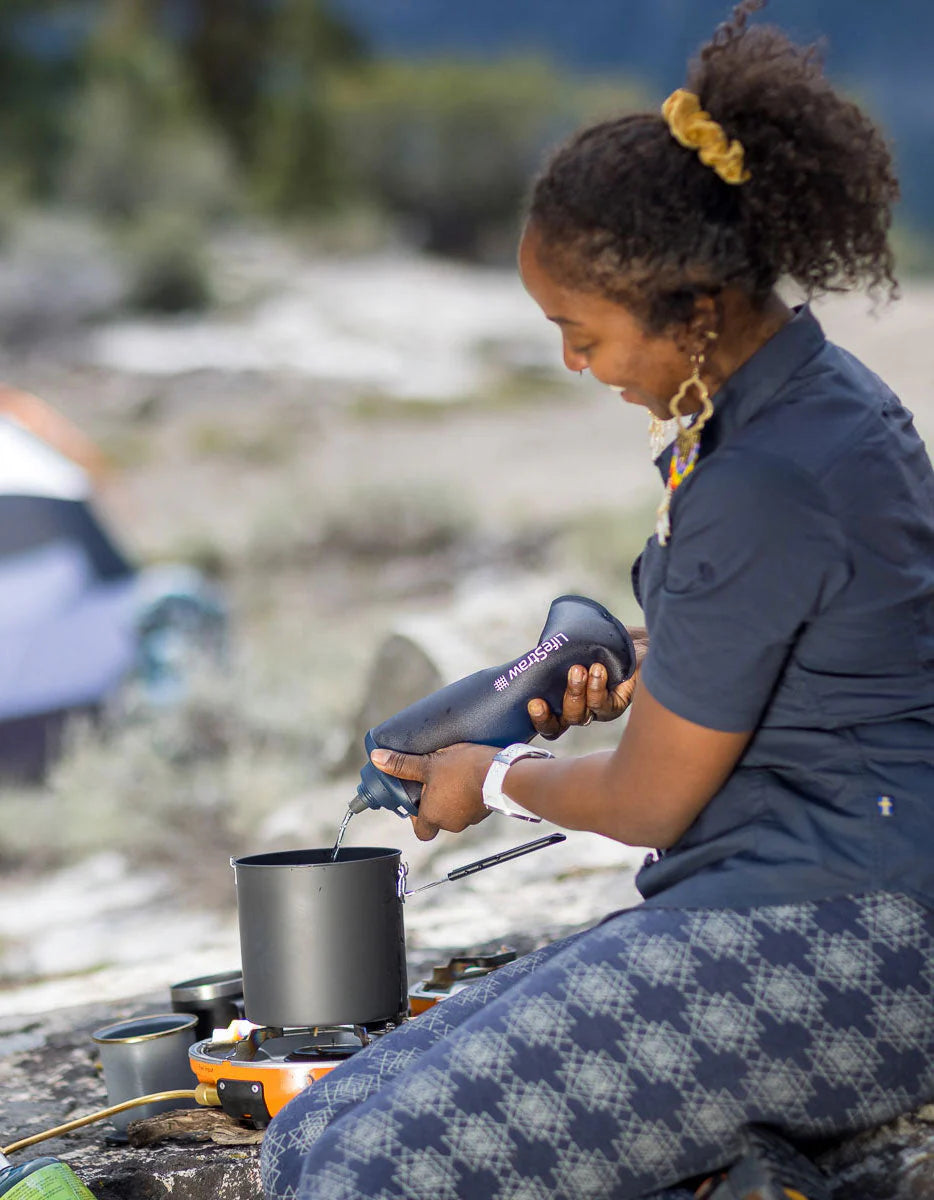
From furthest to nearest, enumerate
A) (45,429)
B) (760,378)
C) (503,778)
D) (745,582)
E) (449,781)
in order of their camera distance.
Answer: (45,429), (449,781), (503,778), (760,378), (745,582)

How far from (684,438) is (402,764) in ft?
2.24

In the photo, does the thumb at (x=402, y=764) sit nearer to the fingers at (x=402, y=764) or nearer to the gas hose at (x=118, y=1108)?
the fingers at (x=402, y=764)

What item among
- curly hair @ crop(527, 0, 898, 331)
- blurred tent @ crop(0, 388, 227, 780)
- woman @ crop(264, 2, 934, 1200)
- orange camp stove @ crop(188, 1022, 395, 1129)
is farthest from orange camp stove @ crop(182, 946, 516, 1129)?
blurred tent @ crop(0, 388, 227, 780)

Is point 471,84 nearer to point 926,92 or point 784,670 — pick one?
point 926,92

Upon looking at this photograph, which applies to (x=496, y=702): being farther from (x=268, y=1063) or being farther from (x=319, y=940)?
(x=268, y=1063)

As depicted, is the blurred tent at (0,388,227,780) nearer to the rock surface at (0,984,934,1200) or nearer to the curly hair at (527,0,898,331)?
the rock surface at (0,984,934,1200)

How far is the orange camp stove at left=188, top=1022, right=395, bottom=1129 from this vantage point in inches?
85.3

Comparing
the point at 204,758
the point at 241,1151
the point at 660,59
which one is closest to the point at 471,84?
the point at 660,59

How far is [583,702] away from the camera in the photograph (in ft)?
7.46

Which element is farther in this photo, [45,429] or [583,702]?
[45,429]

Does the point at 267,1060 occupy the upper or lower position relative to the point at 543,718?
lower

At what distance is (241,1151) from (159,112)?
2369 centimetres

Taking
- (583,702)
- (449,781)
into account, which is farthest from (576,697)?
(449,781)

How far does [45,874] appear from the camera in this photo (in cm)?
589
